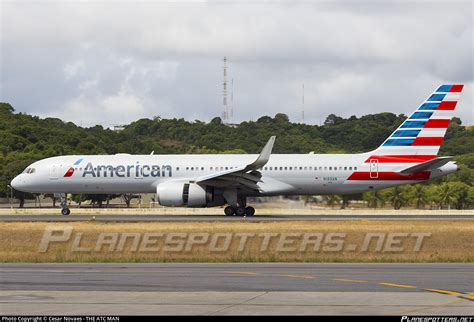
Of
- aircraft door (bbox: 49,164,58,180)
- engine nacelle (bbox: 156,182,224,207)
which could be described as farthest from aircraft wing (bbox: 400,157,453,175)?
aircraft door (bbox: 49,164,58,180)

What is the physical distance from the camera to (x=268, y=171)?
48.5m

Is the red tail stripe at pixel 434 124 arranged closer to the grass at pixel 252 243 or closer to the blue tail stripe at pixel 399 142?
the blue tail stripe at pixel 399 142

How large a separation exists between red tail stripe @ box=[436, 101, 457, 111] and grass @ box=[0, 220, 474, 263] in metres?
10.6

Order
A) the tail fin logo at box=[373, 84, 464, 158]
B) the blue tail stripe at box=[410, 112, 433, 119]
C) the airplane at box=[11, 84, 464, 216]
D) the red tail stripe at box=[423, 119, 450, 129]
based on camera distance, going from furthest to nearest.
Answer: the blue tail stripe at box=[410, 112, 433, 119] → the red tail stripe at box=[423, 119, 450, 129] → the tail fin logo at box=[373, 84, 464, 158] → the airplane at box=[11, 84, 464, 216]

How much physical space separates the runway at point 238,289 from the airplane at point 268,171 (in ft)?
75.1

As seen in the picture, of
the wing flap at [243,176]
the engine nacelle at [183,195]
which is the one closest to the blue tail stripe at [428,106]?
the wing flap at [243,176]

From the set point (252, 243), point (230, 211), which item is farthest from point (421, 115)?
point (252, 243)

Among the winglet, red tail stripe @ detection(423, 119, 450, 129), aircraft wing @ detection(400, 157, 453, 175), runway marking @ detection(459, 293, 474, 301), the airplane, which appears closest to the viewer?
runway marking @ detection(459, 293, 474, 301)

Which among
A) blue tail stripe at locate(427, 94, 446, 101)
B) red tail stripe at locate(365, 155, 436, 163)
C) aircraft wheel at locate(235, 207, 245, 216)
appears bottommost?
aircraft wheel at locate(235, 207, 245, 216)

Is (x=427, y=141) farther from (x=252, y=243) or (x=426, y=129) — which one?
(x=252, y=243)

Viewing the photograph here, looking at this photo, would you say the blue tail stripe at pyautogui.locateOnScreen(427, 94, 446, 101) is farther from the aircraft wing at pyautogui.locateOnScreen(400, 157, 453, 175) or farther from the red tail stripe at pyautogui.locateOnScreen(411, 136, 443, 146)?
the aircraft wing at pyautogui.locateOnScreen(400, 157, 453, 175)

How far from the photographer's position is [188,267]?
921 inches

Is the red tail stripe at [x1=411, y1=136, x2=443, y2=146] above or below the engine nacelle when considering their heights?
above

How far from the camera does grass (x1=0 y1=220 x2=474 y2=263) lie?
2638 centimetres
